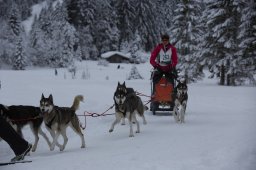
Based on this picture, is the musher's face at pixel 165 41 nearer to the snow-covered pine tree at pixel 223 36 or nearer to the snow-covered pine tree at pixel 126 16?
the snow-covered pine tree at pixel 223 36

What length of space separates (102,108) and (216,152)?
26.7 feet

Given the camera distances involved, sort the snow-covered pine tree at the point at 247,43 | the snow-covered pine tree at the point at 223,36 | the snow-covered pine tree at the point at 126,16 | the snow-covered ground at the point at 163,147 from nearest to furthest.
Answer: the snow-covered ground at the point at 163,147, the snow-covered pine tree at the point at 247,43, the snow-covered pine tree at the point at 223,36, the snow-covered pine tree at the point at 126,16

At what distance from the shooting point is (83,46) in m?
67.2

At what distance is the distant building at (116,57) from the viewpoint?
216 feet

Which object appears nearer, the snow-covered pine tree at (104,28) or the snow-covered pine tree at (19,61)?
the snow-covered pine tree at (19,61)

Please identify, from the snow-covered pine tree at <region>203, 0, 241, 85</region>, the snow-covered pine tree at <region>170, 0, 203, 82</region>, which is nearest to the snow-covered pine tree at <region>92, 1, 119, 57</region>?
the snow-covered pine tree at <region>170, 0, 203, 82</region>

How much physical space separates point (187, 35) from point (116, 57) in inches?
1476

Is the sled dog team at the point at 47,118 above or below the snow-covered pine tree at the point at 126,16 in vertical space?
below

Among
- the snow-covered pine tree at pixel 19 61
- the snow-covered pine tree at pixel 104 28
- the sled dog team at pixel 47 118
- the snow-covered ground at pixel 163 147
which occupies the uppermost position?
the snow-covered pine tree at pixel 104 28

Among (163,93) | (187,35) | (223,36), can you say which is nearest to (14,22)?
(187,35)

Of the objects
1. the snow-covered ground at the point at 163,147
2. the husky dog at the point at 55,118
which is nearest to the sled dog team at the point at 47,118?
the husky dog at the point at 55,118

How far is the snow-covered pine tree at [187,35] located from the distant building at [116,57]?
35846mm

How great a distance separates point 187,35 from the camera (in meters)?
29.3

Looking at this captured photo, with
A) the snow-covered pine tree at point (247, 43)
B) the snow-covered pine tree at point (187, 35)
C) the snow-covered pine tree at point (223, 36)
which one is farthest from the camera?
the snow-covered pine tree at point (187, 35)
